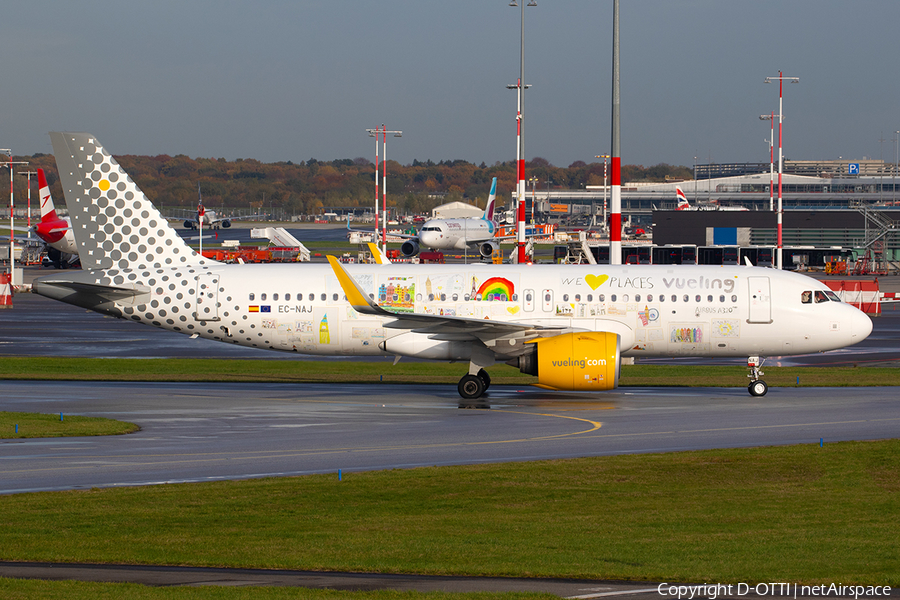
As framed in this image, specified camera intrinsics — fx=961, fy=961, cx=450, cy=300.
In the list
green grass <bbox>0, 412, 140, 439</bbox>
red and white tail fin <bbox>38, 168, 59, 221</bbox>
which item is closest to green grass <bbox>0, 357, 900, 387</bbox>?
green grass <bbox>0, 412, 140, 439</bbox>

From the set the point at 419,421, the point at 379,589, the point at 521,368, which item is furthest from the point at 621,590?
the point at 521,368

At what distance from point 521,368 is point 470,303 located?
287 centimetres

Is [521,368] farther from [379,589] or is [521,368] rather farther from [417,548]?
[379,589]

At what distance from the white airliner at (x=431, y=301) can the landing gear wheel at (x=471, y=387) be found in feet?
0.37

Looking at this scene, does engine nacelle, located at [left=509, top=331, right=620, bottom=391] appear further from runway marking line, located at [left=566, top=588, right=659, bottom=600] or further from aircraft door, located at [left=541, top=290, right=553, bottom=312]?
runway marking line, located at [left=566, top=588, right=659, bottom=600]

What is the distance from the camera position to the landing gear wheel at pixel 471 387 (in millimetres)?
29656

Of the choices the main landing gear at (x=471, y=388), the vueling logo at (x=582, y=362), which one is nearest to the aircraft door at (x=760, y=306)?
the vueling logo at (x=582, y=362)

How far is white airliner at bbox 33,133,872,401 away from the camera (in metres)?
30.6

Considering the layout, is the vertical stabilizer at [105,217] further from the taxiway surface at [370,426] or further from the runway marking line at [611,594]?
the runway marking line at [611,594]

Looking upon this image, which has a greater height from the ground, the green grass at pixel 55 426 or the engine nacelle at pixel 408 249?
the engine nacelle at pixel 408 249

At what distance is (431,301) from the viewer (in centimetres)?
3114

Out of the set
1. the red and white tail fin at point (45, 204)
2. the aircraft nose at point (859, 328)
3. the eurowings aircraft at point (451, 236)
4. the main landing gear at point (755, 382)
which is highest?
the red and white tail fin at point (45, 204)

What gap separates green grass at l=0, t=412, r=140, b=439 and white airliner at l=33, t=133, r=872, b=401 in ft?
21.2

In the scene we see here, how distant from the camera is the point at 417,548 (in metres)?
13.5
